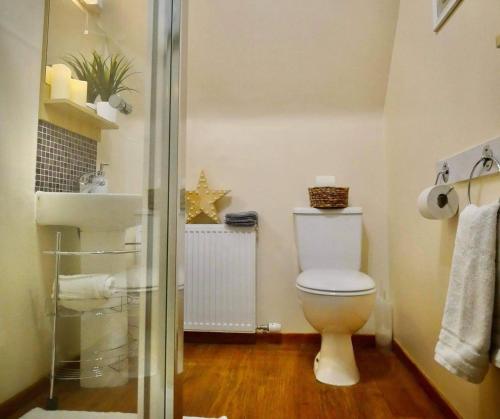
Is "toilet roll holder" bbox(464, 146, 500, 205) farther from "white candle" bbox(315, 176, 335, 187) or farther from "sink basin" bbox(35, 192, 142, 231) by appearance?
"sink basin" bbox(35, 192, 142, 231)

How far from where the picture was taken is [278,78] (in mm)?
1992

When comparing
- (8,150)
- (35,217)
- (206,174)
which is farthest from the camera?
(206,174)

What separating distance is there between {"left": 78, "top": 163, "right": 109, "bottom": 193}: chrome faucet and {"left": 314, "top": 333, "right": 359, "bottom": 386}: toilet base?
1.17m

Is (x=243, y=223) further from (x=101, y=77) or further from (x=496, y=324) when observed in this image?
(x=496, y=324)

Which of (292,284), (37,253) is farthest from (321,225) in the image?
(37,253)

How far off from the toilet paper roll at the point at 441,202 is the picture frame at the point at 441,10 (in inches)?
24.0

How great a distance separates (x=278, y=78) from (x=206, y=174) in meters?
0.72

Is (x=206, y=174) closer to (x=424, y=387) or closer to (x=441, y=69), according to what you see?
(x=441, y=69)

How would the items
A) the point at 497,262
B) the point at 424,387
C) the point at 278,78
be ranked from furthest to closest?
the point at 278,78, the point at 424,387, the point at 497,262

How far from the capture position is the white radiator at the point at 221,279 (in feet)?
6.29

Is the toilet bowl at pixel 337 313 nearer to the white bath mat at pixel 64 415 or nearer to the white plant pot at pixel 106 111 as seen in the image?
the white bath mat at pixel 64 415

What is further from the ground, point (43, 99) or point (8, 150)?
point (43, 99)

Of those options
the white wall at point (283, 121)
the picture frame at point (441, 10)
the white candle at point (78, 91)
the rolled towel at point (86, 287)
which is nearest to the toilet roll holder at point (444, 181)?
the picture frame at point (441, 10)

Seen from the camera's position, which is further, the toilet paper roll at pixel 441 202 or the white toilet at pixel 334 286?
the white toilet at pixel 334 286
